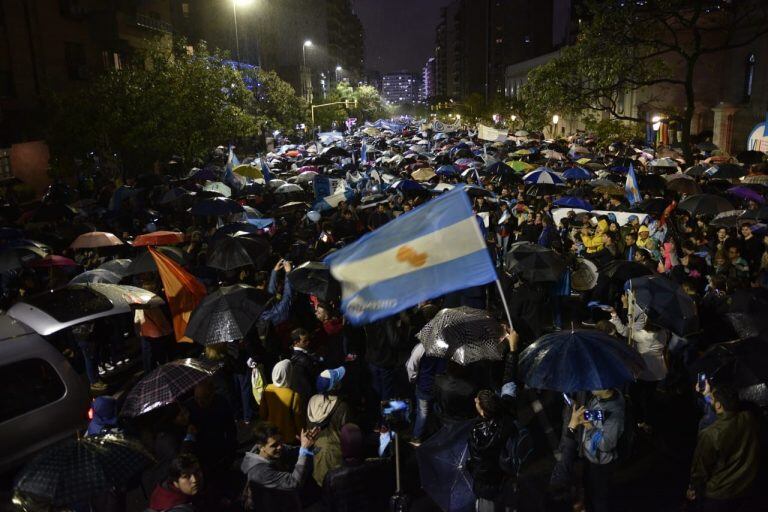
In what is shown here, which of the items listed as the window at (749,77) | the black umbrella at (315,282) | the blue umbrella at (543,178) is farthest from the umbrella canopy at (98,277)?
the window at (749,77)

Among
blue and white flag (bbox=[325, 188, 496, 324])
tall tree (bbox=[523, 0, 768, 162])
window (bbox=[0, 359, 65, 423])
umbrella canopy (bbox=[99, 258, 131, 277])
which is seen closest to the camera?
blue and white flag (bbox=[325, 188, 496, 324])

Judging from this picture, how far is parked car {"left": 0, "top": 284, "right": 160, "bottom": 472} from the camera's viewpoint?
5668 mm

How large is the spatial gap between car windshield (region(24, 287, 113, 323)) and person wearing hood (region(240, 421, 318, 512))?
3349 mm

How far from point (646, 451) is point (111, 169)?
22492mm

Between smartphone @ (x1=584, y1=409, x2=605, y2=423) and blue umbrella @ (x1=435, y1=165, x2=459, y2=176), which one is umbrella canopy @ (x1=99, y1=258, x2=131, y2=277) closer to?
smartphone @ (x1=584, y1=409, x2=605, y2=423)

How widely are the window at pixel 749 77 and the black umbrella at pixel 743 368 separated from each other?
35543 millimetres

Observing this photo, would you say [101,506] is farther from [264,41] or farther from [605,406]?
[264,41]

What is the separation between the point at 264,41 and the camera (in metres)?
87.5

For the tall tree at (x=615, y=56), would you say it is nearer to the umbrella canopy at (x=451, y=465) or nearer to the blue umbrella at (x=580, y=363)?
the blue umbrella at (x=580, y=363)

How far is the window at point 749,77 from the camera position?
3494 cm

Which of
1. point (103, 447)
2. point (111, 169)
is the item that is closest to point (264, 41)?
point (111, 169)

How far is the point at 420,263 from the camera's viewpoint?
4.54 meters

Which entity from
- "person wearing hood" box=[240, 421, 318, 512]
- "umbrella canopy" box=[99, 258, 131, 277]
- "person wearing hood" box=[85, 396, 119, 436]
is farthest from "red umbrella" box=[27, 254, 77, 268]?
"person wearing hood" box=[240, 421, 318, 512]

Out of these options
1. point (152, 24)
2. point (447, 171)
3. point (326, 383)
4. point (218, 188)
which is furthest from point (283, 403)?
point (152, 24)
